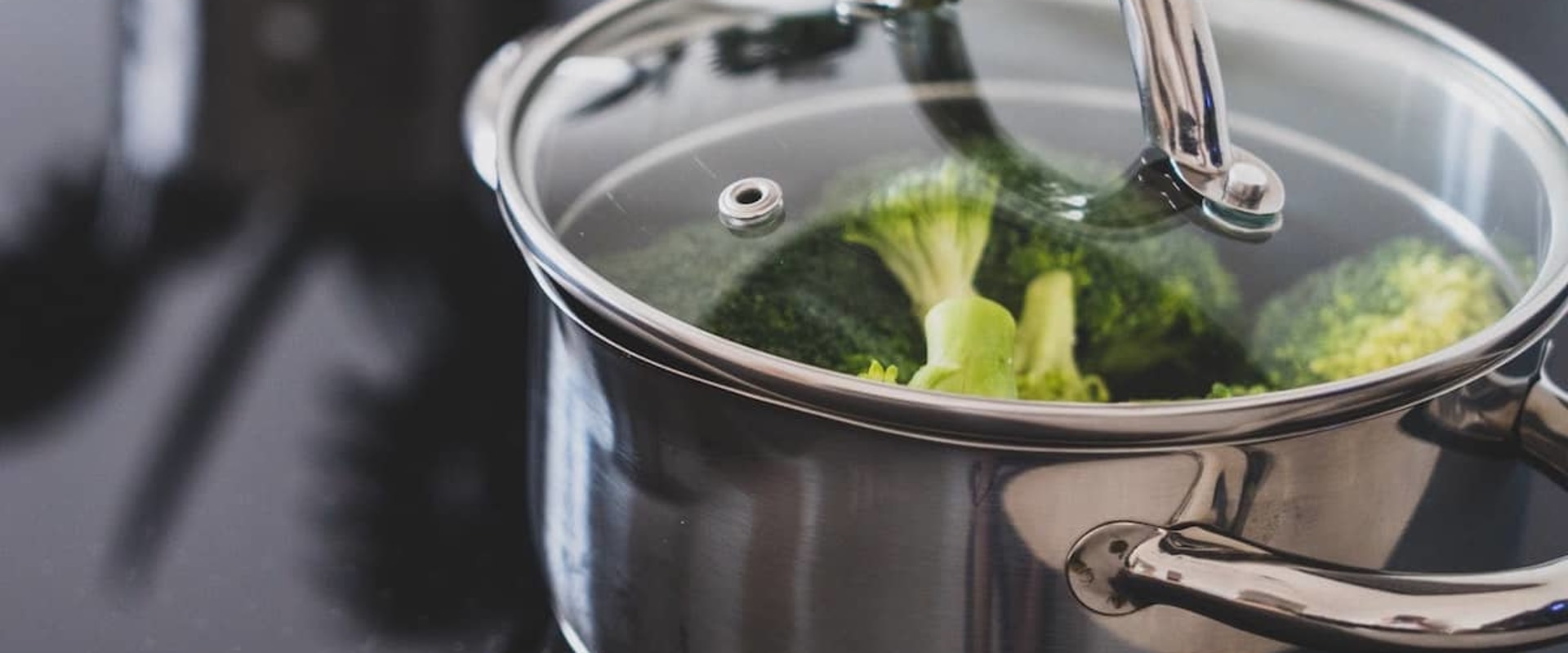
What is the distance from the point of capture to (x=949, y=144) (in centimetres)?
69

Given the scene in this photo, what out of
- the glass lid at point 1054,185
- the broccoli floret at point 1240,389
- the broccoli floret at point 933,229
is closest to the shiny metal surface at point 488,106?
the glass lid at point 1054,185

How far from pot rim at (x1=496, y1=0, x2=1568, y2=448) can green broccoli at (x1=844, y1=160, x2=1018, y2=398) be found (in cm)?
11

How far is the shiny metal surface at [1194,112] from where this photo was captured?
23.1 inches

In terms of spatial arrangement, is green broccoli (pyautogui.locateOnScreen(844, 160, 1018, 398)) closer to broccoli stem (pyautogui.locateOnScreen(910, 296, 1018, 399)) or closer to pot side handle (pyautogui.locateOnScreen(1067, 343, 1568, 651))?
broccoli stem (pyautogui.locateOnScreen(910, 296, 1018, 399))

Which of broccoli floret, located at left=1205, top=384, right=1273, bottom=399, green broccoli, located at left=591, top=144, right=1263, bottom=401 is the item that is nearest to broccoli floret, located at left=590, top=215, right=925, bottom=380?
green broccoli, located at left=591, top=144, right=1263, bottom=401

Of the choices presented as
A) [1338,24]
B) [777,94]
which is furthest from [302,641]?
[1338,24]

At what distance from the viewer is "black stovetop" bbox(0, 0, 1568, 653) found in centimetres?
76

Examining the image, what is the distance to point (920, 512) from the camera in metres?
0.52

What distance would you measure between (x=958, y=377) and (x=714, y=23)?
25 centimetres

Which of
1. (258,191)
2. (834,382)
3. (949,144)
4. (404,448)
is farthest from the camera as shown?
(258,191)

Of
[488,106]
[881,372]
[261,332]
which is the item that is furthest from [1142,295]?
[261,332]

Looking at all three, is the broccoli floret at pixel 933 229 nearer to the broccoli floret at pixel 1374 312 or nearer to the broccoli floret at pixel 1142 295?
the broccoli floret at pixel 1142 295

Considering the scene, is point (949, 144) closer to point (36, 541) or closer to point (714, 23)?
point (714, 23)

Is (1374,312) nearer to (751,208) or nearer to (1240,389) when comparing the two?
(1240,389)
